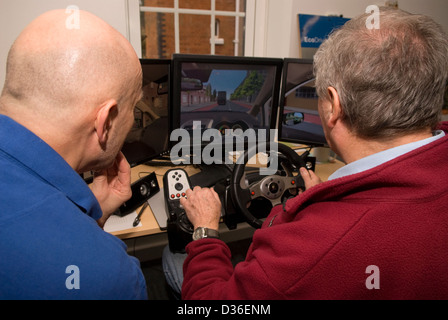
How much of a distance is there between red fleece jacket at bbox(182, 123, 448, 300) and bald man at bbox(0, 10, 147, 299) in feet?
1.15

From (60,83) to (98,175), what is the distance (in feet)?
1.70

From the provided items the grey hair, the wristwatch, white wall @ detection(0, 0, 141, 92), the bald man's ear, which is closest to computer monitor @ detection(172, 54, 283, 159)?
the wristwatch

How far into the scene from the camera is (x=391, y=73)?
2.12ft

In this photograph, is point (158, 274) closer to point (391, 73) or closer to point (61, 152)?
point (61, 152)

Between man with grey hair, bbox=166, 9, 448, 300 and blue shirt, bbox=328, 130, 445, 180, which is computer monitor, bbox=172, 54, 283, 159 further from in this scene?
blue shirt, bbox=328, 130, 445, 180

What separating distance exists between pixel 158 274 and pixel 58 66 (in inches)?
70.4

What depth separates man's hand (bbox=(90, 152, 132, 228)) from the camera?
1.08 metres

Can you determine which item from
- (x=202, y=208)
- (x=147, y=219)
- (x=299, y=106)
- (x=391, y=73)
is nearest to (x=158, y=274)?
(x=147, y=219)

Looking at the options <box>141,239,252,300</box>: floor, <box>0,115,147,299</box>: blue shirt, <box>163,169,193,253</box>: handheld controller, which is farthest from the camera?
<box>141,239,252,300</box>: floor

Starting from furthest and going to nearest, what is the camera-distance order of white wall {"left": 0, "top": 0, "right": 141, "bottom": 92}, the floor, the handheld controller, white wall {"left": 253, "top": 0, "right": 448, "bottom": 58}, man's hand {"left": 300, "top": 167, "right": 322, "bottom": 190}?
white wall {"left": 253, "top": 0, "right": 448, "bottom": 58}
white wall {"left": 0, "top": 0, "right": 141, "bottom": 92}
the floor
man's hand {"left": 300, "top": 167, "right": 322, "bottom": 190}
the handheld controller

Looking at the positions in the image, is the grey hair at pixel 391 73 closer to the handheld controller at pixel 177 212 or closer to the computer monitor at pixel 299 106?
the handheld controller at pixel 177 212

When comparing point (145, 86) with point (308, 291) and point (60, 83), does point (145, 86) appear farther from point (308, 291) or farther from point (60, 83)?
point (308, 291)

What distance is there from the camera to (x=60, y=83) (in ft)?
2.11

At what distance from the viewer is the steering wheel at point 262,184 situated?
4.15ft
